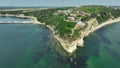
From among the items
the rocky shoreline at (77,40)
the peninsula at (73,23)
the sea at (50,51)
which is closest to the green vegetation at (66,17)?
the peninsula at (73,23)

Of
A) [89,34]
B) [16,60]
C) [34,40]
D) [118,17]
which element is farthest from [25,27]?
[118,17]

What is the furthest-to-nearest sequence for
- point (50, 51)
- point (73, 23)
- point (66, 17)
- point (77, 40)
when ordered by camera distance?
point (66, 17) < point (73, 23) < point (77, 40) < point (50, 51)

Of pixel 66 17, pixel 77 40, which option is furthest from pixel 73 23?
pixel 77 40

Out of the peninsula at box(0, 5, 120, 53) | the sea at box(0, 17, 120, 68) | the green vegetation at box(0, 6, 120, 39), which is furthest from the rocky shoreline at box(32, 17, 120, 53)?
the green vegetation at box(0, 6, 120, 39)

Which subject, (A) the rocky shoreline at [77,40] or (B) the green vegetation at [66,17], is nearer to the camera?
(A) the rocky shoreline at [77,40]

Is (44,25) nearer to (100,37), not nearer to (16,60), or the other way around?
(100,37)

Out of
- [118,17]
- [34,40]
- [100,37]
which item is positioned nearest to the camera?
[34,40]

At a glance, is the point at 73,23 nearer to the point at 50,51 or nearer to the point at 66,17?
the point at 66,17

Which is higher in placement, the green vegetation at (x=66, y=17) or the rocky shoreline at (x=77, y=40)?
the green vegetation at (x=66, y=17)

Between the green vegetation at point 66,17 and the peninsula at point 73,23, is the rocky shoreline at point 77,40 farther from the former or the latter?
the green vegetation at point 66,17
